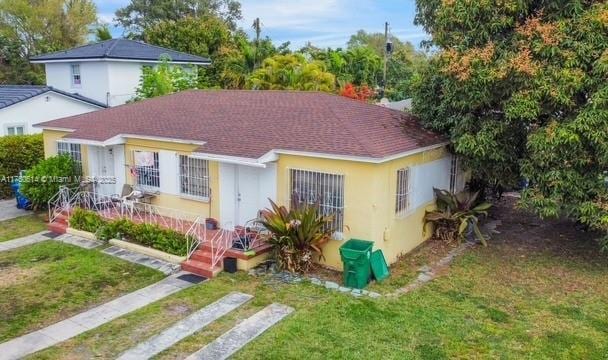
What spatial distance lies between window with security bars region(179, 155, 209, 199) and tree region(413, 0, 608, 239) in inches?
303

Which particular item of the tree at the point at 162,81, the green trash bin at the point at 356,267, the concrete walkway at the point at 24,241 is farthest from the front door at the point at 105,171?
the tree at the point at 162,81

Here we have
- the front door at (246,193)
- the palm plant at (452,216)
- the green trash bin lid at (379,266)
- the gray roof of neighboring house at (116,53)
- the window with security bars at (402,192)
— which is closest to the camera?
the green trash bin lid at (379,266)

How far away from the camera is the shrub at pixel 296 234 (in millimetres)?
12703

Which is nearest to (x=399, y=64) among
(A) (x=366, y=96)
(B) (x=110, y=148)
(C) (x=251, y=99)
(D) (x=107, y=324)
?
(A) (x=366, y=96)

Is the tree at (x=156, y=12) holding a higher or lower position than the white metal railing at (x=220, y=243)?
higher

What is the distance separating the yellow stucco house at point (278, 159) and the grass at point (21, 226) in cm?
244

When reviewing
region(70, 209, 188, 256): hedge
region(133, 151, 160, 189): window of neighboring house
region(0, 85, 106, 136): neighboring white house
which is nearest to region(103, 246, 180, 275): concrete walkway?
region(70, 209, 188, 256): hedge

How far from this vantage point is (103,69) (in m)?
30.5

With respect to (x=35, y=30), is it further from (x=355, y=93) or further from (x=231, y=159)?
(x=231, y=159)

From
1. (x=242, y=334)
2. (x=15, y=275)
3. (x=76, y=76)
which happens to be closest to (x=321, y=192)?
(x=242, y=334)

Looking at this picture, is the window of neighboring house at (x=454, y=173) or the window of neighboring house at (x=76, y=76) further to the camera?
the window of neighboring house at (x=76, y=76)

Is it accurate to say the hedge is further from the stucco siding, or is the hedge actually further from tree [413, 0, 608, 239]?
the stucco siding

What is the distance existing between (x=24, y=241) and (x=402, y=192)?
39.1ft

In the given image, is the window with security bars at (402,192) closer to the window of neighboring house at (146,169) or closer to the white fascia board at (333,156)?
the white fascia board at (333,156)
